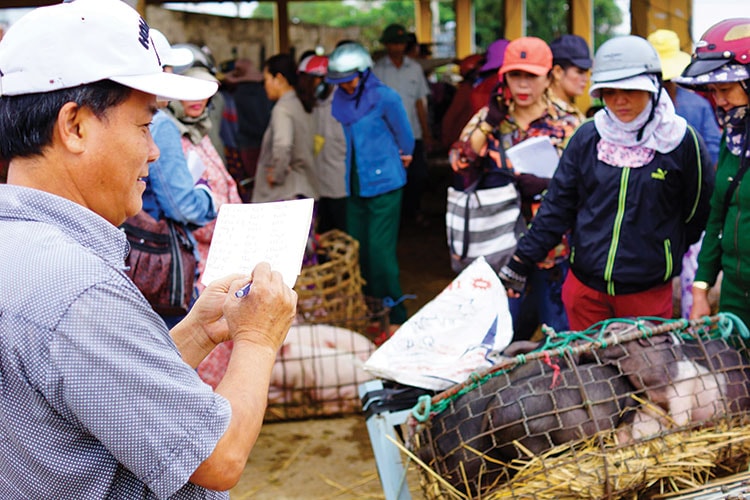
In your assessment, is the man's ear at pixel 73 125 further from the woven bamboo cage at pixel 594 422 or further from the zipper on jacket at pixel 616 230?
the zipper on jacket at pixel 616 230

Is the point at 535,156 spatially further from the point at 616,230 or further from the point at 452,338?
the point at 452,338

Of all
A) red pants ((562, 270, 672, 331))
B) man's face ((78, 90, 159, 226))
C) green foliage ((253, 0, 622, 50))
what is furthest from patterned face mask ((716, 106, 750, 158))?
green foliage ((253, 0, 622, 50))

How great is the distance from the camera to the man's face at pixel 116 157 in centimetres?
129

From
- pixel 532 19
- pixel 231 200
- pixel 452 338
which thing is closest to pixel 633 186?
pixel 452 338

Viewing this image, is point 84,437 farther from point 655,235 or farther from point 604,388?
point 655,235

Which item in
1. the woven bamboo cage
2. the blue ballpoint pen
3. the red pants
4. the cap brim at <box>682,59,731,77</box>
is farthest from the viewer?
the red pants

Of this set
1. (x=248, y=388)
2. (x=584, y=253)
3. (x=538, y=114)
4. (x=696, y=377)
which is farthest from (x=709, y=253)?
(x=248, y=388)

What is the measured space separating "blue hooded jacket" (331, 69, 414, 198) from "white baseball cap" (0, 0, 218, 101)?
4.30 metres

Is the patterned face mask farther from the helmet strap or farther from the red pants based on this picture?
the red pants

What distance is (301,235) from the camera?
160 cm

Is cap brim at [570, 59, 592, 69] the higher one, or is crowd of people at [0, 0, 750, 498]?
cap brim at [570, 59, 592, 69]

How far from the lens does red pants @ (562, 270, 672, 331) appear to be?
10.2 feet

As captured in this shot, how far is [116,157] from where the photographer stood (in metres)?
1.32

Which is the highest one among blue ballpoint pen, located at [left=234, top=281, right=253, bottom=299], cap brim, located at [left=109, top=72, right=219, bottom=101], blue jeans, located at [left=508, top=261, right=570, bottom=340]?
cap brim, located at [left=109, top=72, right=219, bottom=101]
